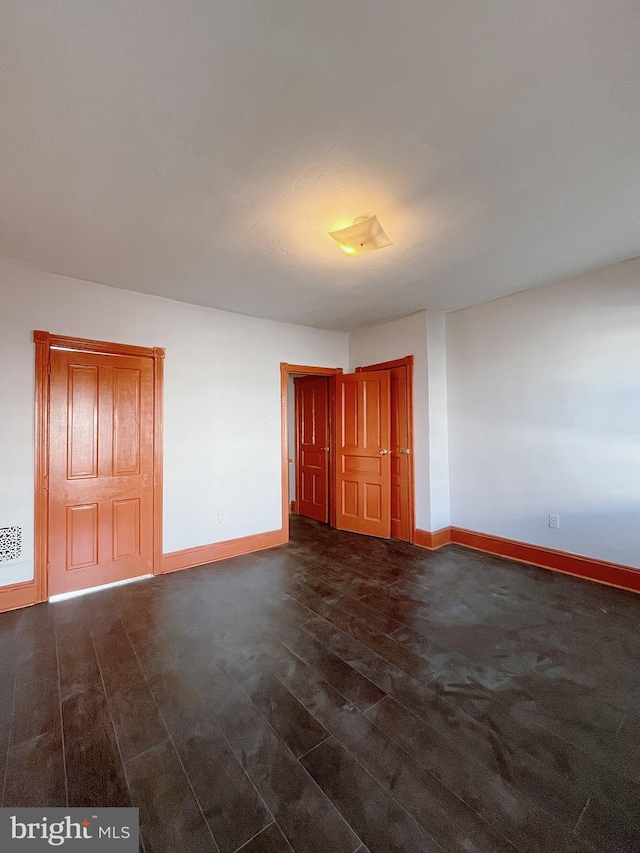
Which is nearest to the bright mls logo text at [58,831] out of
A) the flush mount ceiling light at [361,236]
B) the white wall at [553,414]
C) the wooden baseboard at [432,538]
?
the flush mount ceiling light at [361,236]

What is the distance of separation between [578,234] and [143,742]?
3.71 meters

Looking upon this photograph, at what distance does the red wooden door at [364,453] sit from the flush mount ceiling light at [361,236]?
2.20 meters

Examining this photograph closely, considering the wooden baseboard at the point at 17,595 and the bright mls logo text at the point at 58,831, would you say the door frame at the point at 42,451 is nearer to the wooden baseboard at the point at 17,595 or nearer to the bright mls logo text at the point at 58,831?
the wooden baseboard at the point at 17,595

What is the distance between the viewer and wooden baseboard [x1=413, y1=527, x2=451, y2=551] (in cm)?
382

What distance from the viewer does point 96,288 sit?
2.98 m

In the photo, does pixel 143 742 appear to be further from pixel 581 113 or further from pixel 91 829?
pixel 581 113

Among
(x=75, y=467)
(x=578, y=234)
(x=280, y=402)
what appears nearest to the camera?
(x=578, y=234)

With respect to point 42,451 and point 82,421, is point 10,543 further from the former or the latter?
point 82,421

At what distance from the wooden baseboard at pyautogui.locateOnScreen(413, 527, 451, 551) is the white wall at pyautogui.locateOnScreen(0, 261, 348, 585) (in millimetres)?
1634

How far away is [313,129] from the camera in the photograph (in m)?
1.47

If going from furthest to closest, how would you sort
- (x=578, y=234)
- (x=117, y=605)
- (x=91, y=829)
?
(x=117, y=605), (x=578, y=234), (x=91, y=829)

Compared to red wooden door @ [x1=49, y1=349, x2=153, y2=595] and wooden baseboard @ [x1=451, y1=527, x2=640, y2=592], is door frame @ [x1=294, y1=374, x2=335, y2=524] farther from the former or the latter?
red wooden door @ [x1=49, y1=349, x2=153, y2=595]

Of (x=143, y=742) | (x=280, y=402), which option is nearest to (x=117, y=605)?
(x=143, y=742)
